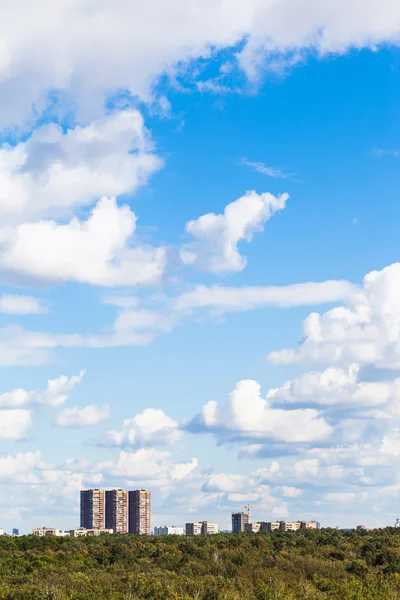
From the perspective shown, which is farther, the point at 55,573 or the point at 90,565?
the point at 90,565

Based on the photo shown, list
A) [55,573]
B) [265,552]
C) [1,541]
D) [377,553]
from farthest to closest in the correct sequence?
1. [1,541]
2. [265,552]
3. [377,553]
4. [55,573]

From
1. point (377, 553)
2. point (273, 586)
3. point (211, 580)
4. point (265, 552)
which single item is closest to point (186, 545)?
point (265, 552)

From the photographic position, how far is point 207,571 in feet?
306

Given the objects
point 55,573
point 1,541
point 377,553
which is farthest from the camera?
point 1,541

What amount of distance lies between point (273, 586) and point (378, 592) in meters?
9.14

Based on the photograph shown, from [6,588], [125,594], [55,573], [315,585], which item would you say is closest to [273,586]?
[315,585]

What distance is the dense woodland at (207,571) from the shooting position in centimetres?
6719

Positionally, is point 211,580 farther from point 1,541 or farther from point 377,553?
point 1,541

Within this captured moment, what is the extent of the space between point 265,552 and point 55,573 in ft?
111

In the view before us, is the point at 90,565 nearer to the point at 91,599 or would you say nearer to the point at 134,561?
the point at 134,561

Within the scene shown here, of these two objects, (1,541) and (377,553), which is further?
(1,541)

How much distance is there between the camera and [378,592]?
66000mm

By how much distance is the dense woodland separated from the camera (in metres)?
67.2

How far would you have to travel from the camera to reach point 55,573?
88875mm
